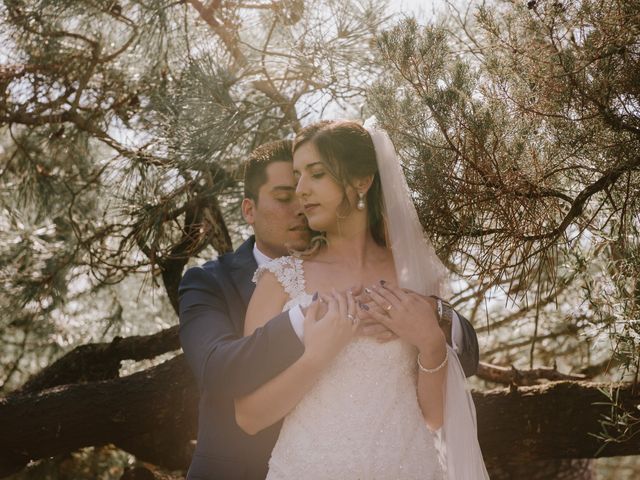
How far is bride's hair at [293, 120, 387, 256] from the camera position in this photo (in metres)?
2.15

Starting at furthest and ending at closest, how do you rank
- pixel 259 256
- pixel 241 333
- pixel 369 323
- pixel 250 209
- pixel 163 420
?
pixel 163 420
pixel 250 209
pixel 259 256
pixel 241 333
pixel 369 323

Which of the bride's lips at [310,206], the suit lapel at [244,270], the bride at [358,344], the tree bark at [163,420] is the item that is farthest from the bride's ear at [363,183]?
the tree bark at [163,420]

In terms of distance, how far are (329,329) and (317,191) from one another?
1.27 feet

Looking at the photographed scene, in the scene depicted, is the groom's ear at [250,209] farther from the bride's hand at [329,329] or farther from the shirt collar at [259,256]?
the bride's hand at [329,329]

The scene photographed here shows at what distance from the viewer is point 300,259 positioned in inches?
86.4

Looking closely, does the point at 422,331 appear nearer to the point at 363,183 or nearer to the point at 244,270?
the point at 363,183

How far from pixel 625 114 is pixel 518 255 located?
0.61m

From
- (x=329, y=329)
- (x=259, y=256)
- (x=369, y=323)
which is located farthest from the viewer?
(x=259, y=256)

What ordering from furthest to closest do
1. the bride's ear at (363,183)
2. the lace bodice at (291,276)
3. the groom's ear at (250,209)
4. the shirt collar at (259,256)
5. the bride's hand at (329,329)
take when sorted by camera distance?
1. the groom's ear at (250,209)
2. the shirt collar at (259,256)
3. the bride's ear at (363,183)
4. the lace bodice at (291,276)
5. the bride's hand at (329,329)

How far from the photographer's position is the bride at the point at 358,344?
79.5 inches

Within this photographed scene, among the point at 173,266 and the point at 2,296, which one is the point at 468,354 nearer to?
the point at 173,266

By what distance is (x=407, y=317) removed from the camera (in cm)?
203

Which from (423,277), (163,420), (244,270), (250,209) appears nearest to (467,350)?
(423,277)

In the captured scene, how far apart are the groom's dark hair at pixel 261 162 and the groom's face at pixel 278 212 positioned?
0.02m
